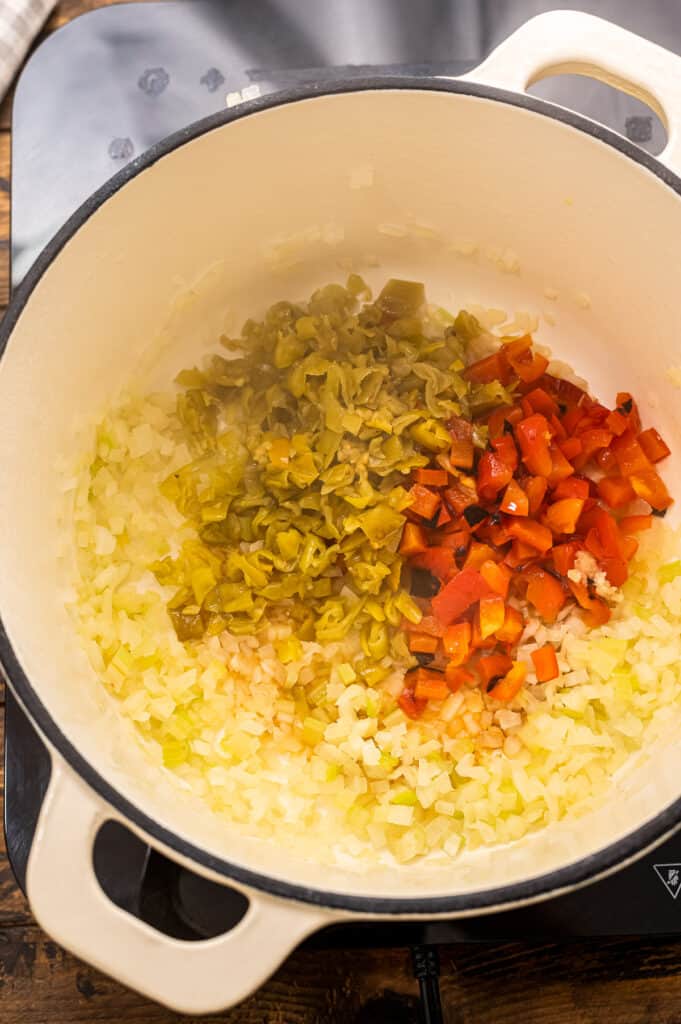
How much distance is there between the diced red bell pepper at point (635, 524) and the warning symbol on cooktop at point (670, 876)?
1.88 ft

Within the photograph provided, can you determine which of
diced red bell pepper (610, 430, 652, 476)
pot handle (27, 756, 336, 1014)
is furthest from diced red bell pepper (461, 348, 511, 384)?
pot handle (27, 756, 336, 1014)

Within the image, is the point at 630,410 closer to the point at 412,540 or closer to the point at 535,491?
the point at 535,491

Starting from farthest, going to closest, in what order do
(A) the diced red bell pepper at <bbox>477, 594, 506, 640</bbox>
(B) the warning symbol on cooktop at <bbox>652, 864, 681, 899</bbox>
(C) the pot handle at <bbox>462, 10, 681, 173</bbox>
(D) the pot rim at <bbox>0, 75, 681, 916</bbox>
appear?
1. (A) the diced red bell pepper at <bbox>477, 594, 506, 640</bbox>
2. (B) the warning symbol on cooktop at <bbox>652, 864, 681, 899</bbox>
3. (C) the pot handle at <bbox>462, 10, 681, 173</bbox>
4. (D) the pot rim at <bbox>0, 75, 681, 916</bbox>

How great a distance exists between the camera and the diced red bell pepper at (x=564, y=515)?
1.54 m

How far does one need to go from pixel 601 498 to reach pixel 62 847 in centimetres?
109

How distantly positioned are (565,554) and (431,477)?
0.90 feet

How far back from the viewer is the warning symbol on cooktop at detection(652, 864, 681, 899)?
4.64 feet

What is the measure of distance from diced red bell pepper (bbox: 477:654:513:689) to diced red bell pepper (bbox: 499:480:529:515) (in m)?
0.26

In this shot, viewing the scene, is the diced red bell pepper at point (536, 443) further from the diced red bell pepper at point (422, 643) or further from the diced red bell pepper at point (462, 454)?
the diced red bell pepper at point (422, 643)

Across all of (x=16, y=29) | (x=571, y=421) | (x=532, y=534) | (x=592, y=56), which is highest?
(x=16, y=29)

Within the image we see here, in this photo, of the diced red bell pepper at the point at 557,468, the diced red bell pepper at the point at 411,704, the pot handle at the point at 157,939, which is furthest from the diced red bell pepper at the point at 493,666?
the pot handle at the point at 157,939

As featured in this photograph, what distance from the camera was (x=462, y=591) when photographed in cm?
154

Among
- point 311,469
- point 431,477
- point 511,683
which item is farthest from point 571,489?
point 311,469

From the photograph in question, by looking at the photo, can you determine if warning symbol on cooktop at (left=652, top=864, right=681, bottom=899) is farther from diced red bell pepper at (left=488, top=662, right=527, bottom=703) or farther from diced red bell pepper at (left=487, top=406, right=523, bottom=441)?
diced red bell pepper at (left=487, top=406, right=523, bottom=441)
